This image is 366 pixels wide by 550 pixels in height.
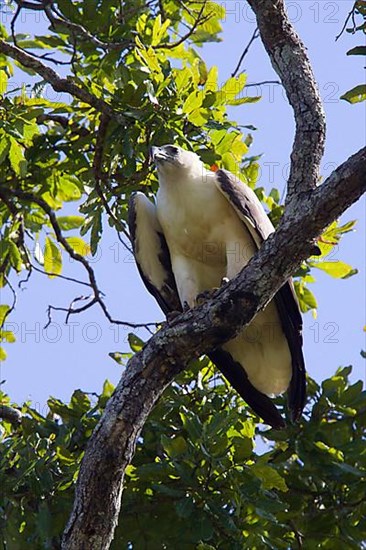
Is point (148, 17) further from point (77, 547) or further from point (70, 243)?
point (77, 547)

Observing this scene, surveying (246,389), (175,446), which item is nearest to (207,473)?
(175,446)

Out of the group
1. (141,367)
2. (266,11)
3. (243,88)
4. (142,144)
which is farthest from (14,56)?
(141,367)

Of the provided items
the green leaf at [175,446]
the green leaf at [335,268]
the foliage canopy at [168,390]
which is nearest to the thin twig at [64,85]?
the foliage canopy at [168,390]

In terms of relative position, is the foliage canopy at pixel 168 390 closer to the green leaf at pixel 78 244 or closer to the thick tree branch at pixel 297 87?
the green leaf at pixel 78 244

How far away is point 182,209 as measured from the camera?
18.9 ft

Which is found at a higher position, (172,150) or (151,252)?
(172,150)

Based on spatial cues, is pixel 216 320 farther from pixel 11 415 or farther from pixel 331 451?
pixel 11 415

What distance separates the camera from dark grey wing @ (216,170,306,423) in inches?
216

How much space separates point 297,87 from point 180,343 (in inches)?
47.5

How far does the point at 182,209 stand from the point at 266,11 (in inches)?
59.7

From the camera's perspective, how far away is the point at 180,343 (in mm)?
A: 4215

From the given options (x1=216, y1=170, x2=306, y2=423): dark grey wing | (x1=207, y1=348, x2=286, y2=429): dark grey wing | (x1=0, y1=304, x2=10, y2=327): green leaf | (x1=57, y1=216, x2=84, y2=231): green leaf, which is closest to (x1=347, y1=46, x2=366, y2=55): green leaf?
(x1=216, y1=170, x2=306, y2=423): dark grey wing

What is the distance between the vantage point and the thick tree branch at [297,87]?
4254mm

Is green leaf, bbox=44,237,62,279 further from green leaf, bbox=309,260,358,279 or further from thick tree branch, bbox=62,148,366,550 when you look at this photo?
thick tree branch, bbox=62,148,366,550
